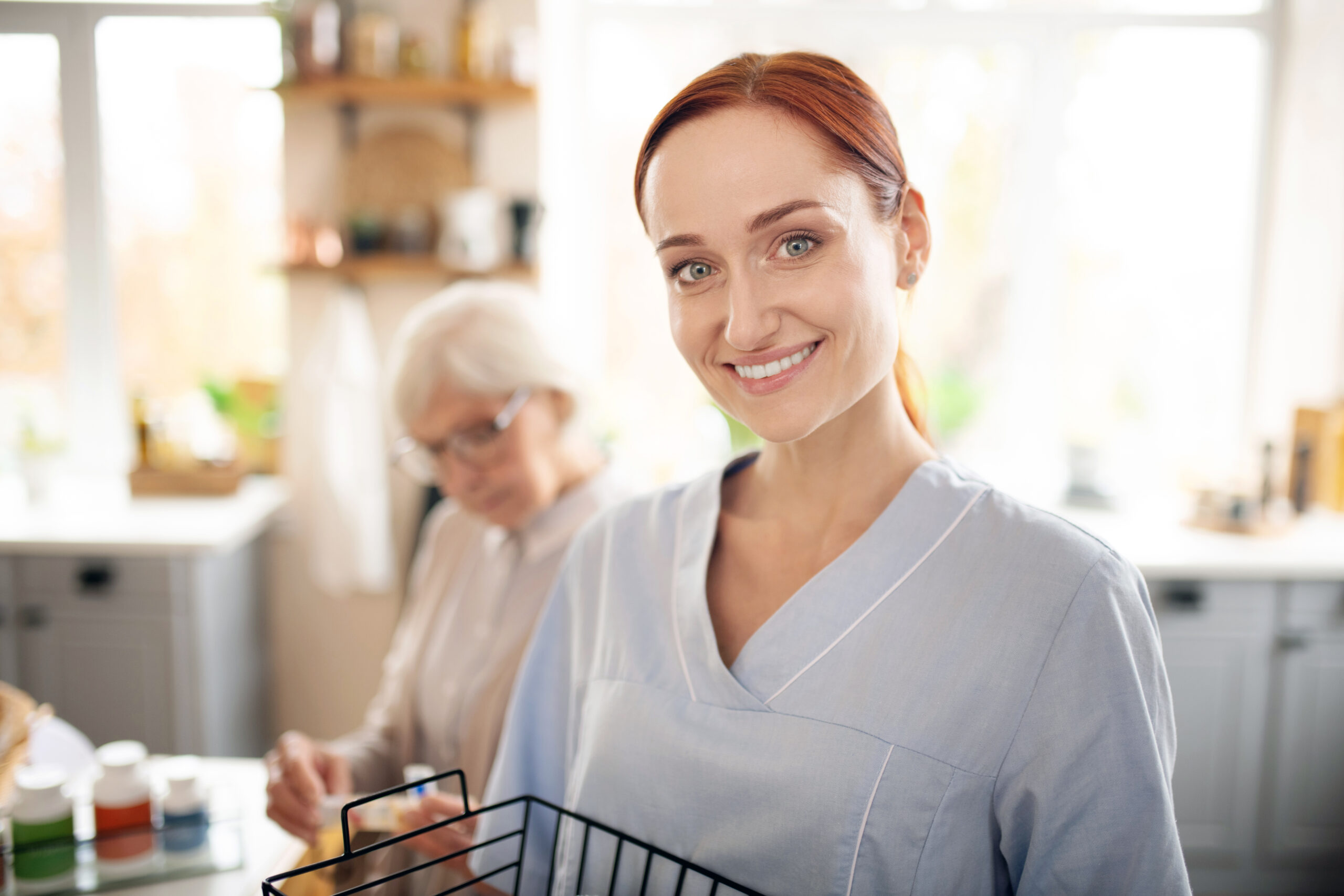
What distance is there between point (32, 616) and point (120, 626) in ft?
0.78

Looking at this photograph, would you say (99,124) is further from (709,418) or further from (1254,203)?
(1254,203)

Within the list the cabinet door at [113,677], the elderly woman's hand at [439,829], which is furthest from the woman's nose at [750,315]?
the cabinet door at [113,677]

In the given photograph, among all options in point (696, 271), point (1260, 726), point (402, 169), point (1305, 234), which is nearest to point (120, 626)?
point (402, 169)

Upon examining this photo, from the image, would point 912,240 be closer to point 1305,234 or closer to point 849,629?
point 849,629

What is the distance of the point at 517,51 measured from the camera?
2590mm

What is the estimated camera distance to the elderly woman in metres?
1.45

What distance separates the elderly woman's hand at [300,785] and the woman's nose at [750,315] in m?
0.77

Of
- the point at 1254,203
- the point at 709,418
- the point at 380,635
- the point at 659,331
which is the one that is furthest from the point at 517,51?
the point at 1254,203

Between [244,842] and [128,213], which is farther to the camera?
[128,213]

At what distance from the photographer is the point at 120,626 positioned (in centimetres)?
233

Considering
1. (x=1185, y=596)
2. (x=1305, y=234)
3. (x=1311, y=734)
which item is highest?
(x=1305, y=234)

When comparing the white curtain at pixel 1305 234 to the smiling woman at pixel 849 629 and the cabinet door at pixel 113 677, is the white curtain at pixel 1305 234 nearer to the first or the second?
the smiling woman at pixel 849 629

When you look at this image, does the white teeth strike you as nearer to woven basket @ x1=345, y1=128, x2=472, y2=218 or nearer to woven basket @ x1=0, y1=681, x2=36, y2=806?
woven basket @ x1=0, y1=681, x2=36, y2=806

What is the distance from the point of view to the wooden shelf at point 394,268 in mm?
2648
